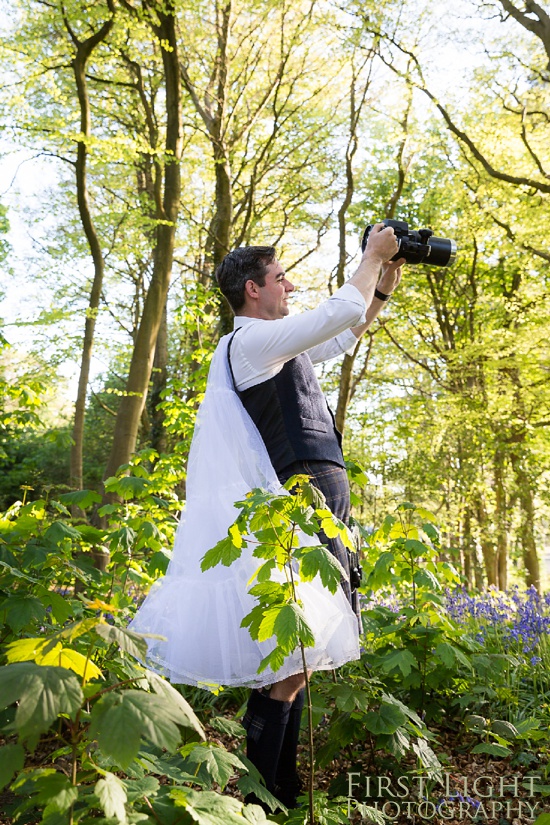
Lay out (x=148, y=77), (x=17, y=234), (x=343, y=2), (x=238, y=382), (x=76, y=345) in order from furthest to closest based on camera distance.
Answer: (x=17, y=234) → (x=148, y=77) → (x=76, y=345) → (x=343, y=2) → (x=238, y=382)

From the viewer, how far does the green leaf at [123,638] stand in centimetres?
101

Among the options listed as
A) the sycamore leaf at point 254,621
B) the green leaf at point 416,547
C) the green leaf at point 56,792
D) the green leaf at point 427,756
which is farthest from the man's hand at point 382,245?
the green leaf at point 56,792

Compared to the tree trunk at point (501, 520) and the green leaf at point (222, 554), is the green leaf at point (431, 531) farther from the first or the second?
the tree trunk at point (501, 520)

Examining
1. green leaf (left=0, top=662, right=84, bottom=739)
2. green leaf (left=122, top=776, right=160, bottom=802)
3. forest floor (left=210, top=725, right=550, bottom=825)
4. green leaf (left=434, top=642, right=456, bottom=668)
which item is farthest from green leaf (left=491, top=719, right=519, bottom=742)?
green leaf (left=0, top=662, right=84, bottom=739)

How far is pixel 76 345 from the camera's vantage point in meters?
9.37

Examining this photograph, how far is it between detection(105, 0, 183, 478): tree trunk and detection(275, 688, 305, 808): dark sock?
412 centimetres

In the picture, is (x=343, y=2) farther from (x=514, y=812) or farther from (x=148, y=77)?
(x=514, y=812)

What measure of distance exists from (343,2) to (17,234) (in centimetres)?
914

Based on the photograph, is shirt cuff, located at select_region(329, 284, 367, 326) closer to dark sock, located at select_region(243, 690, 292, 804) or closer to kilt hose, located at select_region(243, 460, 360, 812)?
kilt hose, located at select_region(243, 460, 360, 812)

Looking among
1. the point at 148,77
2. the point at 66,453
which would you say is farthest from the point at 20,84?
the point at 66,453

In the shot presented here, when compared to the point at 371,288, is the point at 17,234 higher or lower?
higher

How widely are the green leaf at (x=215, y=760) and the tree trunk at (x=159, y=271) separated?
4.92 meters

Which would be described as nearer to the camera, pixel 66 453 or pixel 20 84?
pixel 20 84

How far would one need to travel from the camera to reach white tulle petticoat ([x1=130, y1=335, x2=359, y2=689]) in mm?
2033
